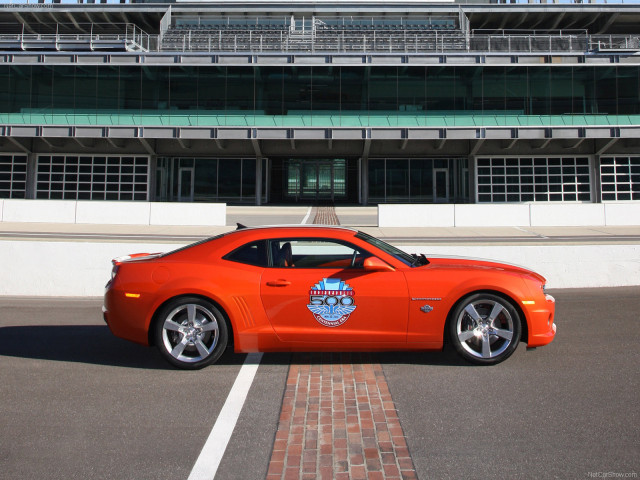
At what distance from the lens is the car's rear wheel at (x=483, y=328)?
4.91 m

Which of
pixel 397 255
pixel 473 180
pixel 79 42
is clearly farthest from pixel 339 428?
pixel 79 42

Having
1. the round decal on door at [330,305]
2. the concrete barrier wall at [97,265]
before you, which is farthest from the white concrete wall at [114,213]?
the round decal on door at [330,305]

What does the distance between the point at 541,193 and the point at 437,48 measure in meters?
11.8

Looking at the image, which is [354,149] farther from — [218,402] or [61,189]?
[218,402]

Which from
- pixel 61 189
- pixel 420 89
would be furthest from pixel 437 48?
pixel 61 189

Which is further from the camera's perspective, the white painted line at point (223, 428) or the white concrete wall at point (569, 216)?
the white concrete wall at point (569, 216)

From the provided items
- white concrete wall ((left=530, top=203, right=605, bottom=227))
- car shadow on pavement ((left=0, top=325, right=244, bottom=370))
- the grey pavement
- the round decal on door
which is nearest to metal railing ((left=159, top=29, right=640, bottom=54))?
white concrete wall ((left=530, top=203, right=605, bottom=227))

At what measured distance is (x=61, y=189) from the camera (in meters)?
35.5

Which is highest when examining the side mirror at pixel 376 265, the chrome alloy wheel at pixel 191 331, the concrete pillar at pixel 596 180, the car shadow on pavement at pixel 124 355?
the concrete pillar at pixel 596 180

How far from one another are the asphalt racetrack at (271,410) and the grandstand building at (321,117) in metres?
28.0

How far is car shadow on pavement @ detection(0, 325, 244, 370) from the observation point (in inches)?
210

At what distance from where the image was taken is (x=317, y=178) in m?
37.4

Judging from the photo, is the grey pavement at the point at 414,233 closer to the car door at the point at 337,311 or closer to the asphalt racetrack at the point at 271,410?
the asphalt racetrack at the point at 271,410

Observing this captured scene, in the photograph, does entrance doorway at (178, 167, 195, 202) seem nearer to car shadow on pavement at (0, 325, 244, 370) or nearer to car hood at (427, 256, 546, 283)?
car shadow on pavement at (0, 325, 244, 370)
